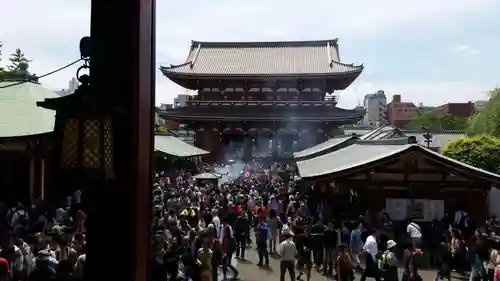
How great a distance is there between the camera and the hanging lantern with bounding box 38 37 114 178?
4.02 m

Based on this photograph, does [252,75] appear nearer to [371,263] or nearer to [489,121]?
[489,121]

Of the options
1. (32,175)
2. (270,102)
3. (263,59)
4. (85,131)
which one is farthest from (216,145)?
A: (85,131)

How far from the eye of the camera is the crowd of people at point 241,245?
6.56 m


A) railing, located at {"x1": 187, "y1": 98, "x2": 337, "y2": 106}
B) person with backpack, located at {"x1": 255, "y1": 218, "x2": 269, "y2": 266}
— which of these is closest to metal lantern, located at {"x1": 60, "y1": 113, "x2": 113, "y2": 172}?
person with backpack, located at {"x1": 255, "y1": 218, "x2": 269, "y2": 266}

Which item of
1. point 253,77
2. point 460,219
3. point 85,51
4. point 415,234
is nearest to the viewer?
point 85,51

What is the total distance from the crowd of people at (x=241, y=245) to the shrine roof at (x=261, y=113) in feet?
74.2

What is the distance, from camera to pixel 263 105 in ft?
124

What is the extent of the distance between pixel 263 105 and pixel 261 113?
661 mm

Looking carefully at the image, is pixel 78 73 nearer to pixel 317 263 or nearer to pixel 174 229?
pixel 174 229

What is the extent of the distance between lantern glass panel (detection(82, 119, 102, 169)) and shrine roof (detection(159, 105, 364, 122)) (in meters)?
33.2

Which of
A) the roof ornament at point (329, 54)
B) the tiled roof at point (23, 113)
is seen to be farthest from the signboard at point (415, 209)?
the roof ornament at point (329, 54)

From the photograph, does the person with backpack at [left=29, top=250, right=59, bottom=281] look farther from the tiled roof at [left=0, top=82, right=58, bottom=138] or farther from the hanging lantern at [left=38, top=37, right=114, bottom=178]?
the tiled roof at [left=0, top=82, right=58, bottom=138]

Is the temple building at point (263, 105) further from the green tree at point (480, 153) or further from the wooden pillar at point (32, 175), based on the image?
the wooden pillar at point (32, 175)

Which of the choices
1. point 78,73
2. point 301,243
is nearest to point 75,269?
point 78,73
